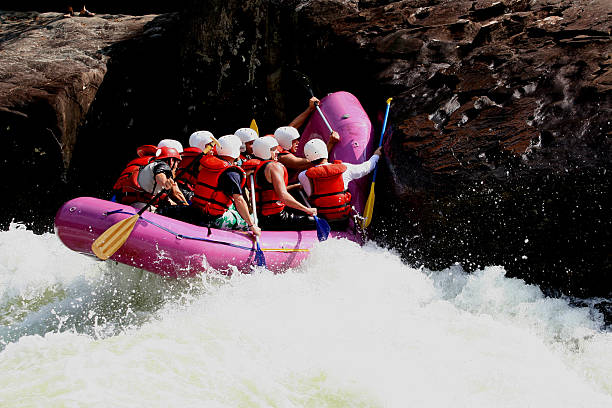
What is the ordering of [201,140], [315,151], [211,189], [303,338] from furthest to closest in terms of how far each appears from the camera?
[201,140]
[315,151]
[211,189]
[303,338]

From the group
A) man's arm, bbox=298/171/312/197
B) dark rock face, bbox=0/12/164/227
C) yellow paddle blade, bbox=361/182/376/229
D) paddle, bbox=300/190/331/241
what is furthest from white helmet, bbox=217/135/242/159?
dark rock face, bbox=0/12/164/227

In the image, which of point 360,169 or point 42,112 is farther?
point 42,112

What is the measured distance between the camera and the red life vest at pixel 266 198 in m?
5.15

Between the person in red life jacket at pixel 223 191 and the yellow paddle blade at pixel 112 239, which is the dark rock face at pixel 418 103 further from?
the yellow paddle blade at pixel 112 239

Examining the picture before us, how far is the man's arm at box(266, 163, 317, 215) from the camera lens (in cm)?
497

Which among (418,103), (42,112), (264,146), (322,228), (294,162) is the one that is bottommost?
(42,112)

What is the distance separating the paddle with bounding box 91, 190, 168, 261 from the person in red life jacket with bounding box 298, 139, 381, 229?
156cm

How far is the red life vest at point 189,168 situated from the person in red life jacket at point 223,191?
2.07 ft

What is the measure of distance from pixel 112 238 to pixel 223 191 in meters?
0.89

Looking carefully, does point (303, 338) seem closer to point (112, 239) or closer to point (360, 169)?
point (112, 239)

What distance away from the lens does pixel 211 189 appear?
486 cm

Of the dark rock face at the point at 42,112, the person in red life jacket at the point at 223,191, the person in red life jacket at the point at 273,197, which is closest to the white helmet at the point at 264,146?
the person in red life jacket at the point at 273,197

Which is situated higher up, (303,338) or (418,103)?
(418,103)

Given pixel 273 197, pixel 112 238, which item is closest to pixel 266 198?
pixel 273 197
